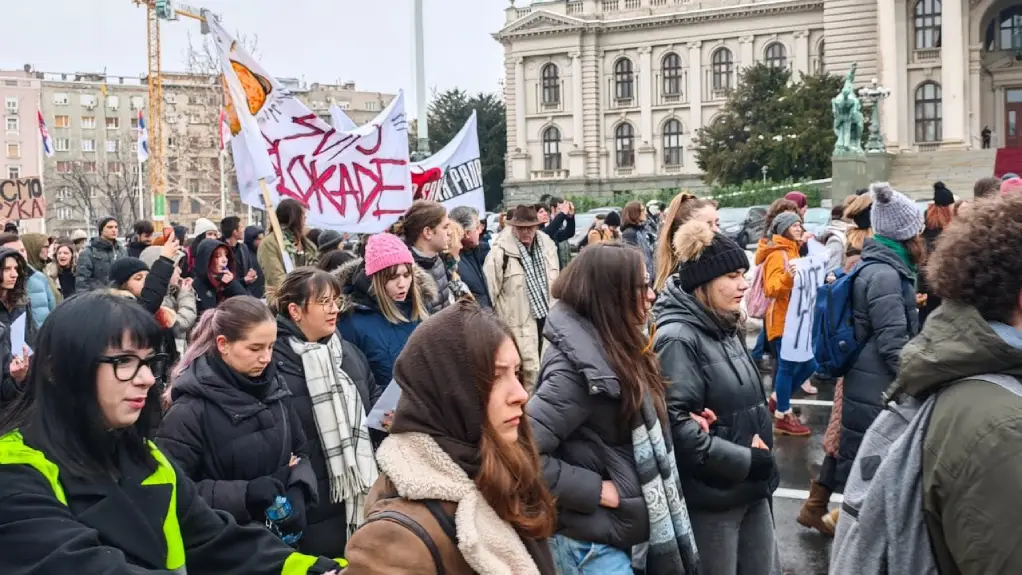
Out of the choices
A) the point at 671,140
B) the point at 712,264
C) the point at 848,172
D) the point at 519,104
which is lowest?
the point at 712,264

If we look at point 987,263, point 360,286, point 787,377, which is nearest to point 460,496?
point 987,263

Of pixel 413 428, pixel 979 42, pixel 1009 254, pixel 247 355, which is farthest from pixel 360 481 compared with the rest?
pixel 979 42

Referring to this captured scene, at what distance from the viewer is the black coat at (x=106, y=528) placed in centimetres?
230

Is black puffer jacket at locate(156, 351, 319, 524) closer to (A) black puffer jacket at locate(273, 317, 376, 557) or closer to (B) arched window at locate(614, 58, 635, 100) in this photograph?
(A) black puffer jacket at locate(273, 317, 376, 557)

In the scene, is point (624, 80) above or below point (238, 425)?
above

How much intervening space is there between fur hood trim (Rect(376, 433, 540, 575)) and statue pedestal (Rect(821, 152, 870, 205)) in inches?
1368

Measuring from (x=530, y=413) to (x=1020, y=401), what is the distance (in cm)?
174

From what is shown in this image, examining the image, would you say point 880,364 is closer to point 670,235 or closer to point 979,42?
point 670,235

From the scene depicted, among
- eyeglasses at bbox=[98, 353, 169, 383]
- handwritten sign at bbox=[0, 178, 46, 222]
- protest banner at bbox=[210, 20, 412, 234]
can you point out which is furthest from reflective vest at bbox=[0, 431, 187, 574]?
handwritten sign at bbox=[0, 178, 46, 222]

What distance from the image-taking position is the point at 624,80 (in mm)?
69562

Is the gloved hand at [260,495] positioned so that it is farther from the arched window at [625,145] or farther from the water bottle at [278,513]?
the arched window at [625,145]

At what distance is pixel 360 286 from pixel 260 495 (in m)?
2.01

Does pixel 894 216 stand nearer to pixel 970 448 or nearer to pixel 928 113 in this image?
pixel 970 448

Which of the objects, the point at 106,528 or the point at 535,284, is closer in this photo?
the point at 106,528
